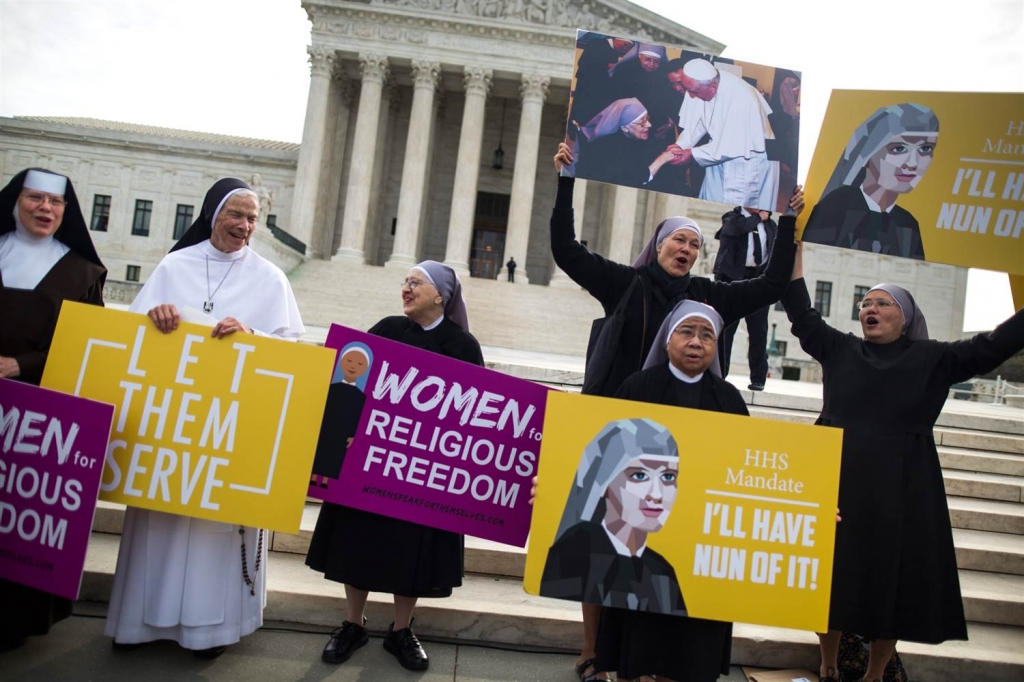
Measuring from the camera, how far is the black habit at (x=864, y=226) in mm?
4254

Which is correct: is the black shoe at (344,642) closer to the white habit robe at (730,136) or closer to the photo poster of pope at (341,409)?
the photo poster of pope at (341,409)

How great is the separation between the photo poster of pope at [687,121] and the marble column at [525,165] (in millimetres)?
29549

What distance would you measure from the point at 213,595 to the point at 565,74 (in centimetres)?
3443

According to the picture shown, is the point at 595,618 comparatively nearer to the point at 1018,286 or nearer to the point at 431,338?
the point at 431,338

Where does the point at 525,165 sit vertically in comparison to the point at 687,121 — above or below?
above

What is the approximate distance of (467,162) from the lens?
115ft

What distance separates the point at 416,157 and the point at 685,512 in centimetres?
3346

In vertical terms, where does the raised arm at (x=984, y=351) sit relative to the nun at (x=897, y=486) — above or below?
above

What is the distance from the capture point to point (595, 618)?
4.01 meters

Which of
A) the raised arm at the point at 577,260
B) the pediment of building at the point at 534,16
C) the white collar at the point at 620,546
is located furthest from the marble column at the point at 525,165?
the white collar at the point at 620,546

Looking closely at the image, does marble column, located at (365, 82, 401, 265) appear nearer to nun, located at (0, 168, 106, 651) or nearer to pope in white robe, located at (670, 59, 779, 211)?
nun, located at (0, 168, 106, 651)

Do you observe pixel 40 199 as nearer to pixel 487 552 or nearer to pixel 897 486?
pixel 487 552

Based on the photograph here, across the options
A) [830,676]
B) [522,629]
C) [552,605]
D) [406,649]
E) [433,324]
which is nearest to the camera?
[406,649]

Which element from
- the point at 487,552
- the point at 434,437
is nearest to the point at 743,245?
the point at 487,552
